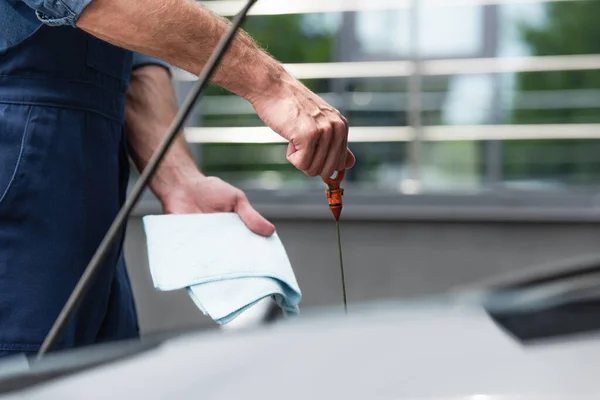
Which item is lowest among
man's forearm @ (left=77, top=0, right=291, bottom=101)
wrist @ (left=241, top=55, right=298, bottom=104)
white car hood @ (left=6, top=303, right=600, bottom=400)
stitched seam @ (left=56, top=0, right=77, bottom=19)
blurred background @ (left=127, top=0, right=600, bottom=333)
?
white car hood @ (left=6, top=303, right=600, bottom=400)

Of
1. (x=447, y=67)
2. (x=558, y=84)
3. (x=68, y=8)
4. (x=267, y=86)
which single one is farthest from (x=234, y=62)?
(x=558, y=84)

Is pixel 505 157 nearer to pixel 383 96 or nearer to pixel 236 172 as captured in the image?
pixel 383 96

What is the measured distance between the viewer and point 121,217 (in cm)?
87

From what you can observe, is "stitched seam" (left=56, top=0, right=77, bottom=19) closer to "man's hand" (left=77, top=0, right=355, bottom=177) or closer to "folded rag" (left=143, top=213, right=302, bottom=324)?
"man's hand" (left=77, top=0, right=355, bottom=177)

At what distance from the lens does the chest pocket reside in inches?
51.1

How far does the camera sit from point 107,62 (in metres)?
1.33

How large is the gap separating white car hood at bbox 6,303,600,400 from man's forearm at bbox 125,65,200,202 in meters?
0.71

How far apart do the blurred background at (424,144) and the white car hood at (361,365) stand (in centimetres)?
279

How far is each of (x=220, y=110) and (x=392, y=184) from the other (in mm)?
912

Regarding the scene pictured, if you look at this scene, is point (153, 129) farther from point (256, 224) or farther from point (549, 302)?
point (549, 302)

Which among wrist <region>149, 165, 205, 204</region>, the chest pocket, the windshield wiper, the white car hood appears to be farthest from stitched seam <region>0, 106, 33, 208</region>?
the windshield wiper

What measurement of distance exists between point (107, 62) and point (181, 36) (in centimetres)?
25

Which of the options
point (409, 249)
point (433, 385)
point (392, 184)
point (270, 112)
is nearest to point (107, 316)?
point (270, 112)

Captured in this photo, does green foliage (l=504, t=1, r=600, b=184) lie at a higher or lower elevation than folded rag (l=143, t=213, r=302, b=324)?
higher
